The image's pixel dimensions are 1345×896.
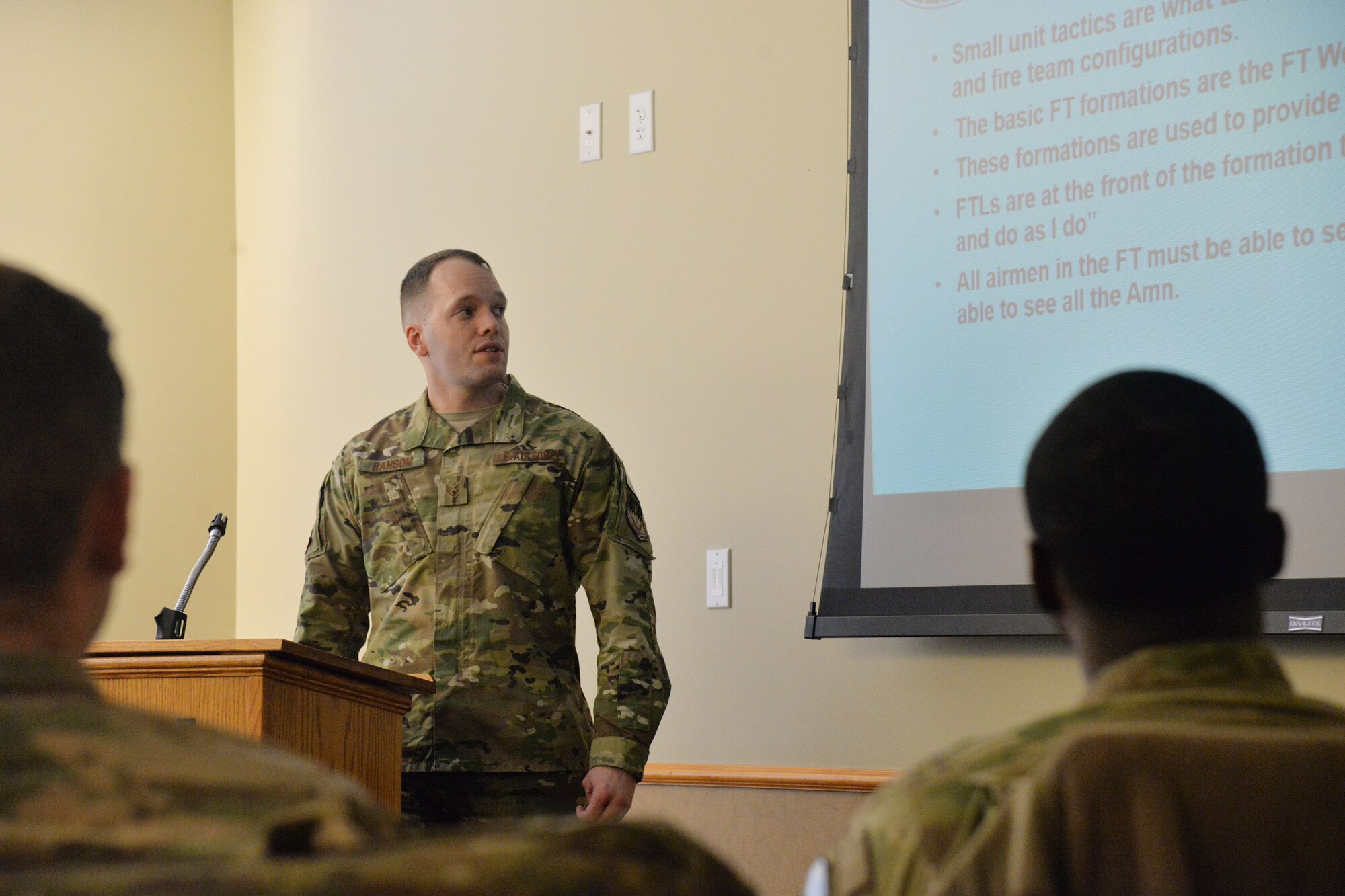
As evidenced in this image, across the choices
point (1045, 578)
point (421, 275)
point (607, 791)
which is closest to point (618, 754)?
point (607, 791)

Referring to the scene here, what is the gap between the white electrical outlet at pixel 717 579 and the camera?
3.18 metres

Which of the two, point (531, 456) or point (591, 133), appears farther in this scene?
point (591, 133)

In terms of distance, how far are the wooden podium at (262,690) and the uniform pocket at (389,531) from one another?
37cm

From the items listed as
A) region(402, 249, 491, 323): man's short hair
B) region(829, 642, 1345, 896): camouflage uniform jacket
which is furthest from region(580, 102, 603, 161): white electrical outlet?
region(829, 642, 1345, 896): camouflage uniform jacket

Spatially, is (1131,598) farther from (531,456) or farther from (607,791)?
(531,456)

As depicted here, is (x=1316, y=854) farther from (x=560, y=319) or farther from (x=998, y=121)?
(x=560, y=319)

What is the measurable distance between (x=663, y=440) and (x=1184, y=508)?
2.45 m

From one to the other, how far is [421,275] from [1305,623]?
1.75 metres

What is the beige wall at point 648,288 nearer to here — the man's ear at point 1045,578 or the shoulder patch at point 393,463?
the shoulder patch at point 393,463

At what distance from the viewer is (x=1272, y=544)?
3.04 feet

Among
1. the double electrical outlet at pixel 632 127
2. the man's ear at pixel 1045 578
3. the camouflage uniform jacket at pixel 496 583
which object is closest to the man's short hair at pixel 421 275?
the camouflage uniform jacket at pixel 496 583

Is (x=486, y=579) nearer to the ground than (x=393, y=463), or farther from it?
nearer to the ground

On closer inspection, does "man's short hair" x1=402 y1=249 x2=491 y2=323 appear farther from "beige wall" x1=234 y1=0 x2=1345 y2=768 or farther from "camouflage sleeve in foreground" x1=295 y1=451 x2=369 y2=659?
"beige wall" x1=234 y1=0 x2=1345 y2=768

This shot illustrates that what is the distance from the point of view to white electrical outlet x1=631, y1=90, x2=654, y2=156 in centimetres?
343
